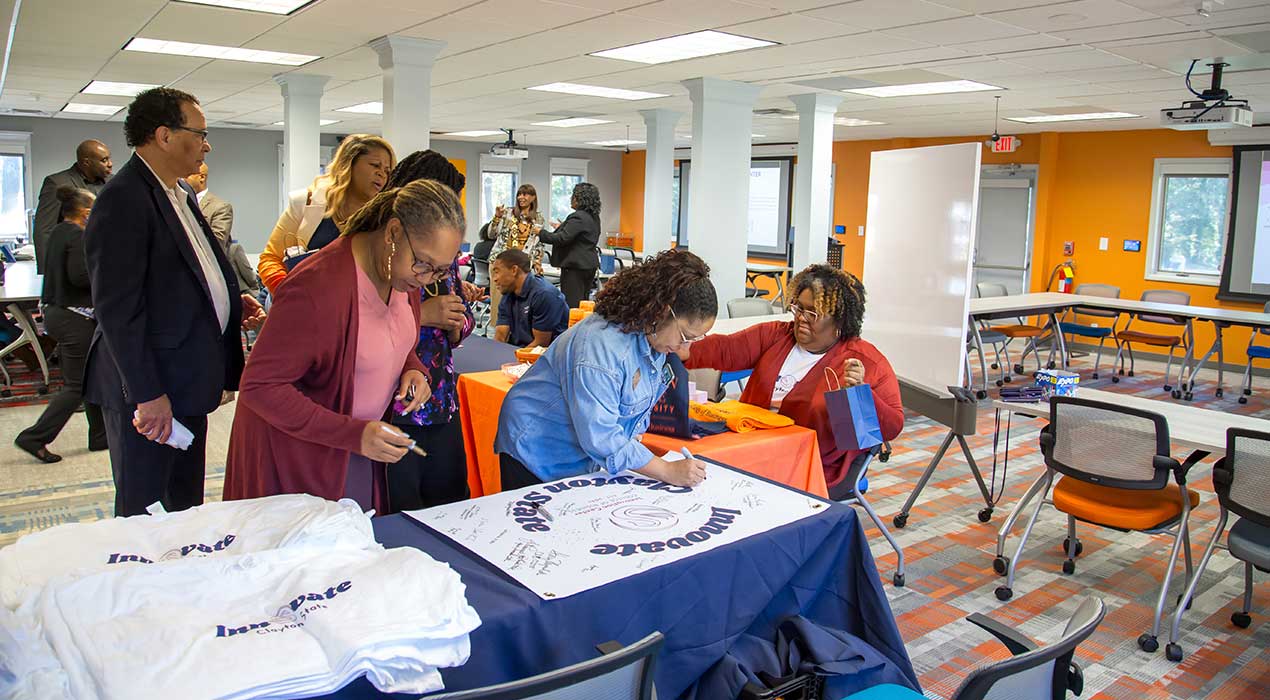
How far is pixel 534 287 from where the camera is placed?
5133mm

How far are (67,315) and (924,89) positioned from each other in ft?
23.4

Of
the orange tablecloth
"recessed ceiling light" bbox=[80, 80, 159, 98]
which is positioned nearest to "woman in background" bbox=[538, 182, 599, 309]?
the orange tablecloth

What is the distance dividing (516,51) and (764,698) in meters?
5.98

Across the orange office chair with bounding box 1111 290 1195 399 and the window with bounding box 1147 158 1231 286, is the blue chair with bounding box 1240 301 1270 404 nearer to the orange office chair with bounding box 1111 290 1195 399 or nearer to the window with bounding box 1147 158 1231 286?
the orange office chair with bounding box 1111 290 1195 399

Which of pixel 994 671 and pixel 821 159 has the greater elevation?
pixel 821 159

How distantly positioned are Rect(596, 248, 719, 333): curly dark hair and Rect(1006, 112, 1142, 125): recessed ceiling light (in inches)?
359

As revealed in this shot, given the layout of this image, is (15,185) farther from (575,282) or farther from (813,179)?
(813,179)

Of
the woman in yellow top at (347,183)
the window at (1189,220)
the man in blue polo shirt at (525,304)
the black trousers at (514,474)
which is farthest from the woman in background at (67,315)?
the window at (1189,220)

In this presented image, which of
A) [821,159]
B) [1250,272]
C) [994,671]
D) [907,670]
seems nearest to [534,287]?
[907,670]

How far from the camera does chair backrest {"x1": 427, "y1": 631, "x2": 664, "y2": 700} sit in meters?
1.14

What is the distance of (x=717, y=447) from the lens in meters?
2.91

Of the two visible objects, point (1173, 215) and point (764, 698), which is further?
point (1173, 215)

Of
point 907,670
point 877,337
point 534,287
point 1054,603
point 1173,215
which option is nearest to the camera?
point 907,670

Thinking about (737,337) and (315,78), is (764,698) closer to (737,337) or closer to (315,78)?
(737,337)
